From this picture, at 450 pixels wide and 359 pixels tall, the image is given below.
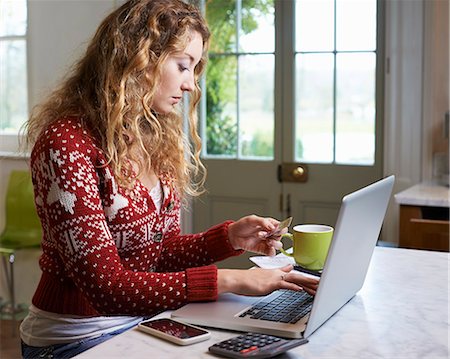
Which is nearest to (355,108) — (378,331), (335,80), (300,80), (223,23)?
(335,80)

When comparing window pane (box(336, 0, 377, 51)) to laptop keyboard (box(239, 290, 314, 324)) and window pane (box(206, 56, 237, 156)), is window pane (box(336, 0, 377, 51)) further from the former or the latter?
laptop keyboard (box(239, 290, 314, 324))

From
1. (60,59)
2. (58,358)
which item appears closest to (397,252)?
(58,358)

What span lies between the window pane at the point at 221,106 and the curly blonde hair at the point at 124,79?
82.0 inches

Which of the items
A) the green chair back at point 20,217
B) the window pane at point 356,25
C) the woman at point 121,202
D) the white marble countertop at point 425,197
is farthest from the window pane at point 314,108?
the woman at point 121,202

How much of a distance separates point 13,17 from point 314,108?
72.7 inches

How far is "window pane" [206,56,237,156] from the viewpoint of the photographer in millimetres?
3748

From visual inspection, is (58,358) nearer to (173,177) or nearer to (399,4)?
(173,177)

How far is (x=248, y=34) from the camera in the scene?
366 centimetres

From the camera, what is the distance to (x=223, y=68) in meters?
3.75

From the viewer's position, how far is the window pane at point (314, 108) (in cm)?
353

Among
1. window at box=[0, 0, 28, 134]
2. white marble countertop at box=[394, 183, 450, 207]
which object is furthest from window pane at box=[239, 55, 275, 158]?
window at box=[0, 0, 28, 134]

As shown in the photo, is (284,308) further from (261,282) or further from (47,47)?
(47,47)

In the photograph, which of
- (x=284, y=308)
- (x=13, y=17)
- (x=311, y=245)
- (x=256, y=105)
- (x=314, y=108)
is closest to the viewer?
(x=284, y=308)

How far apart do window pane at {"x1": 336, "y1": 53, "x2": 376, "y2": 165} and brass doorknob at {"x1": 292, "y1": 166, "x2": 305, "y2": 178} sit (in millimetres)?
190
